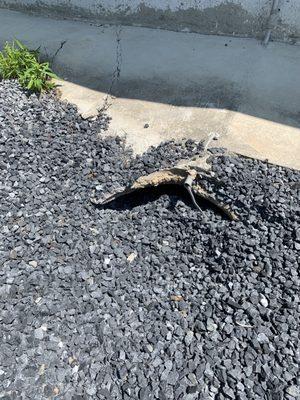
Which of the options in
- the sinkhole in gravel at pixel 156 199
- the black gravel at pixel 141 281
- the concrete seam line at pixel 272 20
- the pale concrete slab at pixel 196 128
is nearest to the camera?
the black gravel at pixel 141 281

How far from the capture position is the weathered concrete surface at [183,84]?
423cm

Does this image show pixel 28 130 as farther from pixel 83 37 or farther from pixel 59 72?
pixel 83 37

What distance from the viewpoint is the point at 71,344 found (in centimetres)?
300

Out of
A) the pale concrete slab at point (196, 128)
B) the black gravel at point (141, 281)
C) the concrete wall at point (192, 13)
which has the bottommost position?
the black gravel at point (141, 281)

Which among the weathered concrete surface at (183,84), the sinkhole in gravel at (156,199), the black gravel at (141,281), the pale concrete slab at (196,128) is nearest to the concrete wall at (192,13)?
the weathered concrete surface at (183,84)

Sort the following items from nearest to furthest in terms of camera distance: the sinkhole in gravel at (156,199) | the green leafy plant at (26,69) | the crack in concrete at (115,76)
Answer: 1. the sinkhole in gravel at (156,199)
2. the crack in concrete at (115,76)
3. the green leafy plant at (26,69)

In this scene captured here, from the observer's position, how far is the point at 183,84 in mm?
4812

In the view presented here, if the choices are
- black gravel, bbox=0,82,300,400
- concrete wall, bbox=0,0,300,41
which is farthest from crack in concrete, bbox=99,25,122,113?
black gravel, bbox=0,82,300,400

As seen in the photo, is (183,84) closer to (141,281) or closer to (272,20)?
(272,20)

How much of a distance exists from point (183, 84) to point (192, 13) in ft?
4.49

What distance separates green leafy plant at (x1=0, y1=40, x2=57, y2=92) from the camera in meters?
4.93

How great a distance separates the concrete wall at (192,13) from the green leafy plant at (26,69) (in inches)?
55.4

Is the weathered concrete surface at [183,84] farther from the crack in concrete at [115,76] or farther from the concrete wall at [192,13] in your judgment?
the concrete wall at [192,13]

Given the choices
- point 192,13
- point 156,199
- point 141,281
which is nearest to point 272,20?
point 192,13
